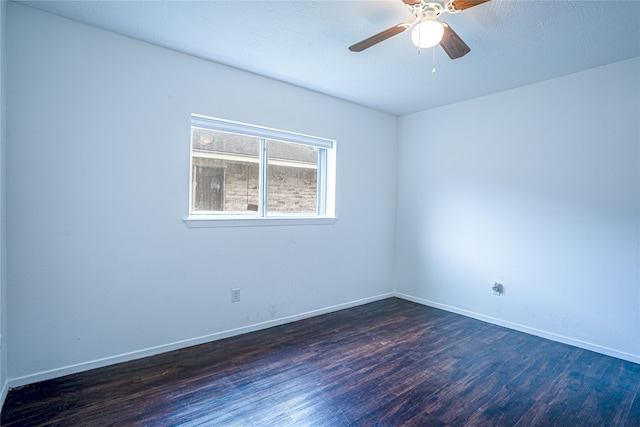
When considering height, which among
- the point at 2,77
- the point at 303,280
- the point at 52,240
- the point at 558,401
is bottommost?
the point at 558,401

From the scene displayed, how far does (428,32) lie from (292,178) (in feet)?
6.56

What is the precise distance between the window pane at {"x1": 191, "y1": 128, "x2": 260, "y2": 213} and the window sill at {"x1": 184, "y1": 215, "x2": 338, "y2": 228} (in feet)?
0.51

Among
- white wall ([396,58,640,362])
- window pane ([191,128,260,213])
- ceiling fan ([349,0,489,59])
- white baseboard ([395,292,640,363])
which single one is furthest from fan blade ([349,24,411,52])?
white baseboard ([395,292,640,363])

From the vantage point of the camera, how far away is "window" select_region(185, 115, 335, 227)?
2.83 meters

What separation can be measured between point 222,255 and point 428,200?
2.53 m

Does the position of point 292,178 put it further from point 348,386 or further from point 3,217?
point 3,217

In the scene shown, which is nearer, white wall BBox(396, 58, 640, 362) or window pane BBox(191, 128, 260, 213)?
white wall BBox(396, 58, 640, 362)

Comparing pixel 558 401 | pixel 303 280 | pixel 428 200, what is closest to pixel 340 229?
pixel 303 280

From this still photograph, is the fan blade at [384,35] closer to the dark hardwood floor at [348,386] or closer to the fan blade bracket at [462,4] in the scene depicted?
the fan blade bracket at [462,4]

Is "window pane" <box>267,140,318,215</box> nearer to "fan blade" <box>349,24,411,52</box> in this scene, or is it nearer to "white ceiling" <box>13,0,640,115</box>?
"white ceiling" <box>13,0,640,115</box>

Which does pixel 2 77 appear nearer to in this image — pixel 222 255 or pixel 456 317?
pixel 222 255

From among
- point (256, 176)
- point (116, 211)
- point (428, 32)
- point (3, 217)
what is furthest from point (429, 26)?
Result: point (3, 217)

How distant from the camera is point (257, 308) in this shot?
120 inches

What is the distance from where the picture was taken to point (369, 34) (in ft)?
7.43
